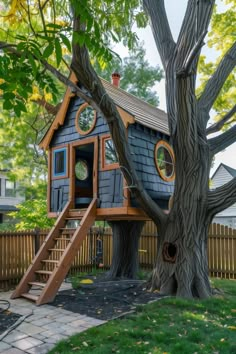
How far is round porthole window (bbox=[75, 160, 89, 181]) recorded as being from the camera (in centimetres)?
955

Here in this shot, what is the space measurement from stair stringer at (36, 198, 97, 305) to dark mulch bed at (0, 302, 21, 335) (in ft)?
1.94

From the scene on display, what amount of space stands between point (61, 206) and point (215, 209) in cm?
362

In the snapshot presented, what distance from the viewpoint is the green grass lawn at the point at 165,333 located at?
3801 mm

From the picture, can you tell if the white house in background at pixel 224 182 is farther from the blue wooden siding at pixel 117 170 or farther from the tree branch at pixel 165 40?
the tree branch at pixel 165 40

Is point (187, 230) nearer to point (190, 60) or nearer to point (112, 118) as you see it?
point (112, 118)

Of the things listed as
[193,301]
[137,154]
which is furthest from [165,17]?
[193,301]

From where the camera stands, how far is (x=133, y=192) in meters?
6.36

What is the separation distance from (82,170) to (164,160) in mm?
2602

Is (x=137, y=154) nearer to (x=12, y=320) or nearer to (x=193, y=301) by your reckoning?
(x=193, y=301)

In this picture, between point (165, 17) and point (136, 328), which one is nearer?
point (136, 328)

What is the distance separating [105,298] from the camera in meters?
6.32

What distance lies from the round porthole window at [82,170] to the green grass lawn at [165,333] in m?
4.75

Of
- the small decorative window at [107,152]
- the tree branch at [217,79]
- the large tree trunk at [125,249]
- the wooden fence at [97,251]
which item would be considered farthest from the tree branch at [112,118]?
the wooden fence at [97,251]

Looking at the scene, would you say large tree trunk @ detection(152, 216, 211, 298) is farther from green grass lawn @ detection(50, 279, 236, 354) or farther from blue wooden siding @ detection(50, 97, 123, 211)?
blue wooden siding @ detection(50, 97, 123, 211)
